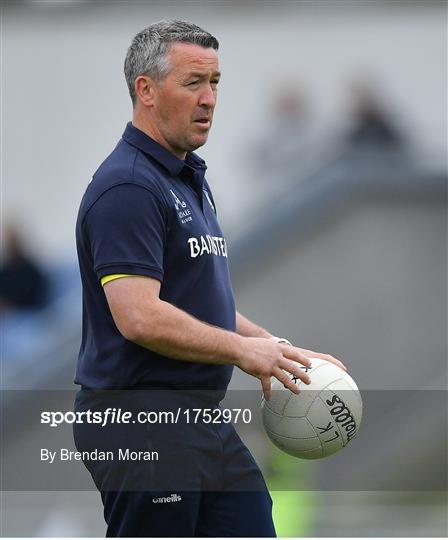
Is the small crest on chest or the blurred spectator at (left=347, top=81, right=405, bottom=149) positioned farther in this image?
the blurred spectator at (left=347, top=81, right=405, bottom=149)

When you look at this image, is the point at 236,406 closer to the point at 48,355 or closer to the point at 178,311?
the point at 48,355

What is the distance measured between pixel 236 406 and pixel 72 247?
223 centimetres

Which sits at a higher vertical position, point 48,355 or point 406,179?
point 406,179

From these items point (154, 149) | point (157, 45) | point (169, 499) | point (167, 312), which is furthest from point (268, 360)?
point (157, 45)

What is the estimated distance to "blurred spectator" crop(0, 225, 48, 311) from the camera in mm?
8797

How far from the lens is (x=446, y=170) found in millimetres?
8531

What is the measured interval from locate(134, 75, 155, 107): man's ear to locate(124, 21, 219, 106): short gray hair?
0.7 inches

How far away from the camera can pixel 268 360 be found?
12.5 feet

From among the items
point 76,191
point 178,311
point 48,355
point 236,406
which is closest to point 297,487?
point 236,406

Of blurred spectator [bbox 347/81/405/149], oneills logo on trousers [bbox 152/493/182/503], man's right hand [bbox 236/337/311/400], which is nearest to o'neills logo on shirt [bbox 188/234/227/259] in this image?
man's right hand [bbox 236/337/311/400]

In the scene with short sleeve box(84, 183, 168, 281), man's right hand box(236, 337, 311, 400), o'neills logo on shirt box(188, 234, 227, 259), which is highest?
short sleeve box(84, 183, 168, 281)

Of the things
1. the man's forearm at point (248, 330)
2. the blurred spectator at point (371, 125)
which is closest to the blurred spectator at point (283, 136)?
the blurred spectator at point (371, 125)

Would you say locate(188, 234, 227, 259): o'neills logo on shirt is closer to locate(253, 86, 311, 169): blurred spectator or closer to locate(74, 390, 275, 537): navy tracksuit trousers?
locate(74, 390, 275, 537): navy tracksuit trousers

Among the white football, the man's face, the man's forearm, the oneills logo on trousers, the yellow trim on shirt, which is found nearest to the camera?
the yellow trim on shirt
